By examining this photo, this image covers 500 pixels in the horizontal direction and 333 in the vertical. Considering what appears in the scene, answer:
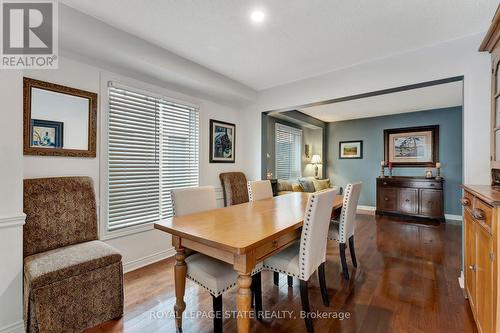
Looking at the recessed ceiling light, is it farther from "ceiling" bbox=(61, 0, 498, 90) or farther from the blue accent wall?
the blue accent wall

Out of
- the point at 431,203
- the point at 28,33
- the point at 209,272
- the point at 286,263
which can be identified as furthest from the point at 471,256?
the point at 28,33

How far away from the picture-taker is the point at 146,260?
274cm

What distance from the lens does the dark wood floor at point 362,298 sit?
1674 mm

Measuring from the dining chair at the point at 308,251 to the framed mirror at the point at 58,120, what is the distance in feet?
6.83

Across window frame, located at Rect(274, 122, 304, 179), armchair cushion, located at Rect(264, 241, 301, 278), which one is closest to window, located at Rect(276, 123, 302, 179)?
window frame, located at Rect(274, 122, 304, 179)

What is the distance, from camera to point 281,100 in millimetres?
3652

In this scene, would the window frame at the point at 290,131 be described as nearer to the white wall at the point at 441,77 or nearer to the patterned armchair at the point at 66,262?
the white wall at the point at 441,77

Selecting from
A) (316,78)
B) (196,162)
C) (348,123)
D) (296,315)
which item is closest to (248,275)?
(296,315)

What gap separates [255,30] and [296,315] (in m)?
2.49

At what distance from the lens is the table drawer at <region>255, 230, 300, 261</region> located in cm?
137

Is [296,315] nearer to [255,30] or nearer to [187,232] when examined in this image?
[187,232]

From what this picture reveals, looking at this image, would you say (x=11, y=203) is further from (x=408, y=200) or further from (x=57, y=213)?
(x=408, y=200)

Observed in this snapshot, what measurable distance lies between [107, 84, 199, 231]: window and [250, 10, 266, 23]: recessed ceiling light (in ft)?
5.24

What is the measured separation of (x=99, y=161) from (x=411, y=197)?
18.4 ft
